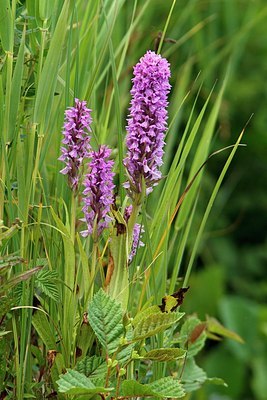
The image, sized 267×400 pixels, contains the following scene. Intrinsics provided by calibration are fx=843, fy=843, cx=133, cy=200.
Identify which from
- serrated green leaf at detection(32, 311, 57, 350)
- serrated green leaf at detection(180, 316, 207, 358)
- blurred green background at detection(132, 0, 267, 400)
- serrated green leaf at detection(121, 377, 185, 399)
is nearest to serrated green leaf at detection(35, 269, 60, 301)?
serrated green leaf at detection(32, 311, 57, 350)

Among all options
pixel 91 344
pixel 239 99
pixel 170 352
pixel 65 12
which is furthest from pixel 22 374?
pixel 239 99

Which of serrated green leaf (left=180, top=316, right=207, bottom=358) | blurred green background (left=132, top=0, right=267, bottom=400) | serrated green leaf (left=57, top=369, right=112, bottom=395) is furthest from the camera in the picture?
blurred green background (left=132, top=0, right=267, bottom=400)

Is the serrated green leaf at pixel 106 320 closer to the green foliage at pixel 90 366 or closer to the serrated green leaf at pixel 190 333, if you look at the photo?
the green foliage at pixel 90 366

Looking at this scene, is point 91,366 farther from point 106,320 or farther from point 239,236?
point 239,236

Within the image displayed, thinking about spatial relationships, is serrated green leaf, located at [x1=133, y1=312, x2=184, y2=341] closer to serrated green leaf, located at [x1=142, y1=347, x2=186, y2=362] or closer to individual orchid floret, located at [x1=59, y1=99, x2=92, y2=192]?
serrated green leaf, located at [x1=142, y1=347, x2=186, y2=362]

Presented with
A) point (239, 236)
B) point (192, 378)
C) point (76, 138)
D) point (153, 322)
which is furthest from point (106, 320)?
point (239, 236)

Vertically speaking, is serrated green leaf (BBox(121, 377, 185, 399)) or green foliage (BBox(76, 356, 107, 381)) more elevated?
green foliage (BBox(76, 356, 107, 381))

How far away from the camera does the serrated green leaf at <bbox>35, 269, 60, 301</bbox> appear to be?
3.02 ft

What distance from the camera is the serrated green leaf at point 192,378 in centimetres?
114

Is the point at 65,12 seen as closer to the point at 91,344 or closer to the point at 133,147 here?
the point at 133,147

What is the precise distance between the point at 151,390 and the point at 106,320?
84 mm

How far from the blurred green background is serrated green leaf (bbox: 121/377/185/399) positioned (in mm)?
2365

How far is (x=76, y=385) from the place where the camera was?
32.7 inches

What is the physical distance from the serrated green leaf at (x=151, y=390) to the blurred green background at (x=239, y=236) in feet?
7.76
